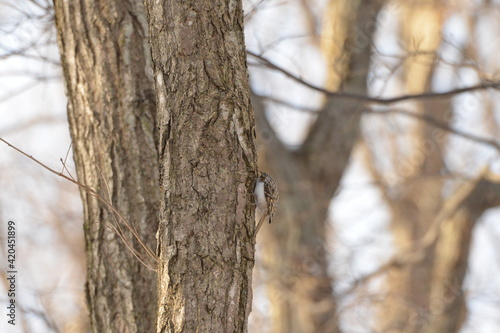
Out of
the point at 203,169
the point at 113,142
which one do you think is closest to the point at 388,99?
the point at 113,142

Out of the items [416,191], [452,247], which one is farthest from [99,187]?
[416,191]

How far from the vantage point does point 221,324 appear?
1.84 m

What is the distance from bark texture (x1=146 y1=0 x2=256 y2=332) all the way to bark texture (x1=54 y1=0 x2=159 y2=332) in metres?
0.59

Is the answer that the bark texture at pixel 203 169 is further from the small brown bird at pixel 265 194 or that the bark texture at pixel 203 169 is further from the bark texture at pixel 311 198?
the bark texture at pixel 311 198

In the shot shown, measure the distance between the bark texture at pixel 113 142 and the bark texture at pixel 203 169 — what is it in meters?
0.59

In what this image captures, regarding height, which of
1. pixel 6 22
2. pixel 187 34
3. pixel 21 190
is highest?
pixel 21 190

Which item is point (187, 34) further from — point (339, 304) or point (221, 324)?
point (339, 304)

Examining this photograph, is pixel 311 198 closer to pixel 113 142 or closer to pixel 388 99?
pixel 388 99

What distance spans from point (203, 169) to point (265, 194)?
25 cm

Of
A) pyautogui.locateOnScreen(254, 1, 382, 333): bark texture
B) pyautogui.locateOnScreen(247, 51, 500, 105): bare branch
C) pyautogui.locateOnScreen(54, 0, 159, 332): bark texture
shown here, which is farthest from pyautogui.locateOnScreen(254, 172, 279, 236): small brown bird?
pyautogui.locateOnScreen(254, 1, 382, 333): bark texture

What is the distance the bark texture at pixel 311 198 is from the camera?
6020 mm

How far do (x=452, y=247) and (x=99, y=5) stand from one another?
14.2 feet

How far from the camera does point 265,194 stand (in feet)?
6.72

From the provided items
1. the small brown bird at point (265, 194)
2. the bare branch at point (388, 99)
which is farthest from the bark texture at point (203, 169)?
the bare branch at point (388, 99)
